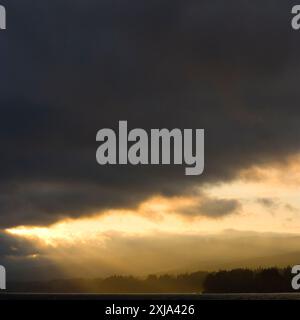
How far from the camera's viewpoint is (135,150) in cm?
4794
